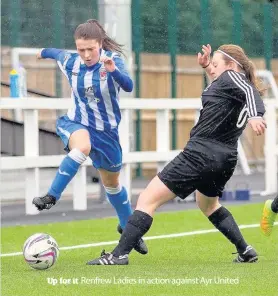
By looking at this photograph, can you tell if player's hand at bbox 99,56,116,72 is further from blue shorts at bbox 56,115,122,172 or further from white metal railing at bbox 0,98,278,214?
white metal railing at bbox 0,98,278,214

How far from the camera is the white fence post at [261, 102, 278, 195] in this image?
1789 cm

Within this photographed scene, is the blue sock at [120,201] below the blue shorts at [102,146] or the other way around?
below

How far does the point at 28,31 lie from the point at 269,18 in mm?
6676

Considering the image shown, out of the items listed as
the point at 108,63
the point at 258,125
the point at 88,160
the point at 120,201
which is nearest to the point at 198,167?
the point at 258,125

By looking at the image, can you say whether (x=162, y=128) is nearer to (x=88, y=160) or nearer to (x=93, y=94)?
(x=88, y=160)

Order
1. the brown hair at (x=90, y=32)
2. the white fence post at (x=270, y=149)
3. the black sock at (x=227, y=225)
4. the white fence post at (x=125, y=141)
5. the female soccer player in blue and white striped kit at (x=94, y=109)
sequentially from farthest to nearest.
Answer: the white fence post at (x=270, y=149) → the white fence post at (x=125, y=141) → the female soccer player in blue and white striped kit at (x=94, y=109) → the brown hair at (x=90, y=32) → the black sock at (x=227, y=225)

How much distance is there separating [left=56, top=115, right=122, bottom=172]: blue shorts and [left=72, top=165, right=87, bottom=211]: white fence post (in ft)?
15.5

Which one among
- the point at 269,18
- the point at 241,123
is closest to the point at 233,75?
the point at 241,123

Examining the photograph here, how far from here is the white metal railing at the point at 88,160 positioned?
14.5 metres

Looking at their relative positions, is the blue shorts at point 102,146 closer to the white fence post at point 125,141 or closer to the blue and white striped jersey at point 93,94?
the blue and white striped jersey at point 93,94

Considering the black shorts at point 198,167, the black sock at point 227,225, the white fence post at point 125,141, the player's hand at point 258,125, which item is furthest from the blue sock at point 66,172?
the white fence post at point 125,141

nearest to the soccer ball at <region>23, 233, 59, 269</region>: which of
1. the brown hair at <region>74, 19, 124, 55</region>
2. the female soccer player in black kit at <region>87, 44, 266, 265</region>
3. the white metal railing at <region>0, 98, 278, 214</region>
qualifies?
the female soccer player in black kit at <region>87, 44, 266, 265</region>

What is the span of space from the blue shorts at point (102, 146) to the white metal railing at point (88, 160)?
3880 mm

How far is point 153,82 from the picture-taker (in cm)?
2394
